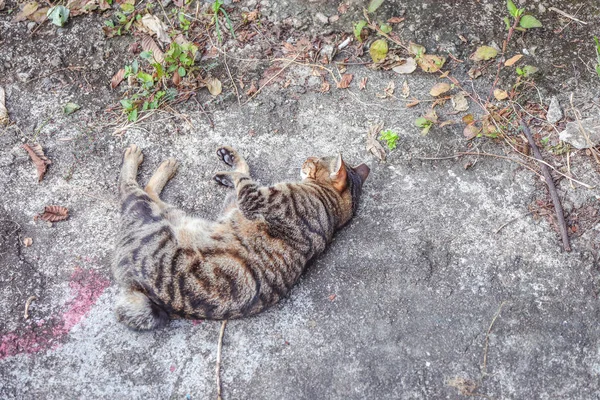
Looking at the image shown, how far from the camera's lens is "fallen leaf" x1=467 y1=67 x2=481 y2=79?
13.0ft

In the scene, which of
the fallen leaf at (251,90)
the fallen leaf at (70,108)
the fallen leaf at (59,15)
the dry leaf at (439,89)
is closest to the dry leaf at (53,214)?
the fallen leaf at (70,108)

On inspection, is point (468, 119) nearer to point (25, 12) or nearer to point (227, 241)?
point (227, 241)

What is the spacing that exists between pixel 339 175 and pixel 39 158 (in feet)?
Answer: 7.03

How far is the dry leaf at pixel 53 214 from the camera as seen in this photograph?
3.51 metres

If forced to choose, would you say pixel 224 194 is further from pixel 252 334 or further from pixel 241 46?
pixel 241 46

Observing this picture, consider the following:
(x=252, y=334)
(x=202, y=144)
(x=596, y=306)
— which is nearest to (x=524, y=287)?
(x=596, y=306)

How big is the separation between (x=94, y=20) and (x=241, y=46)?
4.14 ft

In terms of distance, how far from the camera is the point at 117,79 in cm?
408

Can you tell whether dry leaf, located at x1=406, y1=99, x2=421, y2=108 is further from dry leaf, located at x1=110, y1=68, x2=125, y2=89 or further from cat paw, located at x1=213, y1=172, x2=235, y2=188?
dry leaf, located at x1=110, y1=68, x2=125, y2=89

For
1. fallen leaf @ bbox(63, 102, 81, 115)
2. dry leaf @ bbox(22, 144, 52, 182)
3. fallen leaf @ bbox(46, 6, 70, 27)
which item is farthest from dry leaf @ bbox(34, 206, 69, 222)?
fallen leaf @ bbox(46, 6, 70, 27)

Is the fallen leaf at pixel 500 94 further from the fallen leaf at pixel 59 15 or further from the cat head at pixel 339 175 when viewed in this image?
the fallen leaf at pixel 59 15

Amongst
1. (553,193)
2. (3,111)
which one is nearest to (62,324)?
(3,111)

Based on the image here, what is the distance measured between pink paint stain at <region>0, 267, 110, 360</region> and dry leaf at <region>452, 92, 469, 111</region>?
106 inches

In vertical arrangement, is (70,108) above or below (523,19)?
above
